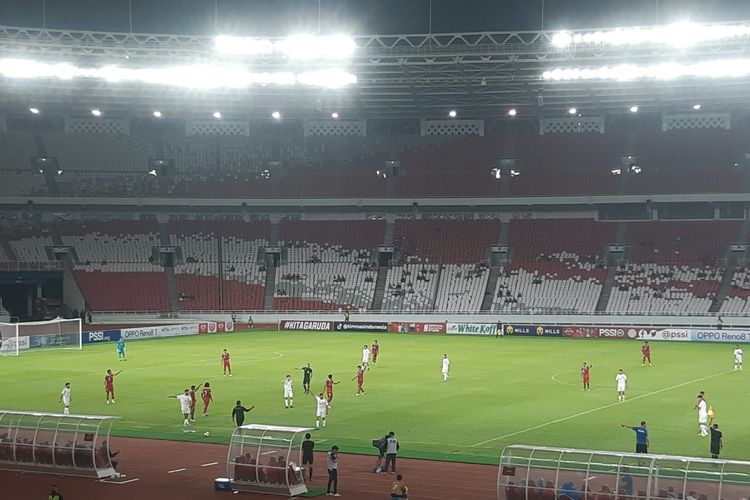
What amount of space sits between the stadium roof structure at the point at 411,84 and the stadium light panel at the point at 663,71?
190 centimetres

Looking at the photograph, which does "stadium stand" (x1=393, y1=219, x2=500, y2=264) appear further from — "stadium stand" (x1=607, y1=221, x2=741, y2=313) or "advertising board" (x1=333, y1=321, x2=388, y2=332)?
"stadium stand" (x1=607, y1=221, x2=741, y2=313)

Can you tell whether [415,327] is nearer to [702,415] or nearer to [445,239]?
[445,239]

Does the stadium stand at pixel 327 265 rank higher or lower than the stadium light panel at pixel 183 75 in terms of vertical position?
lower

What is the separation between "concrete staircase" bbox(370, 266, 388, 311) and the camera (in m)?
81.3

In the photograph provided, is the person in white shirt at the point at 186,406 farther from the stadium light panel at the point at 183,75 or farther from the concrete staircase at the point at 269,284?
the concrete staircase at the point at 269,284

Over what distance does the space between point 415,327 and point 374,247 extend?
495 inches

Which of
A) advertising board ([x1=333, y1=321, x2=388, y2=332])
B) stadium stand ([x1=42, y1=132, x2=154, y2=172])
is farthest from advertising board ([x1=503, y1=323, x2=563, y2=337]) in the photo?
stadium stand ([x1=42, y1=132, x2=154, y2=172])

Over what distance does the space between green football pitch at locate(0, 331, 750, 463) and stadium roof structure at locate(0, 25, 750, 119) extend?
58.7 ft

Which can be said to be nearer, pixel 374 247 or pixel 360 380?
pixel 360 380

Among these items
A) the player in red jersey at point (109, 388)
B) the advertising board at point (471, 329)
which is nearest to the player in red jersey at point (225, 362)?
the player in red jersey at point (109, 388)

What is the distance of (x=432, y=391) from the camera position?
1662 inches

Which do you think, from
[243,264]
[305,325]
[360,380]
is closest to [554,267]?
[305,325]

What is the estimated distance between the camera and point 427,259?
280 feet

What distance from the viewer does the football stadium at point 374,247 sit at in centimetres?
2809
